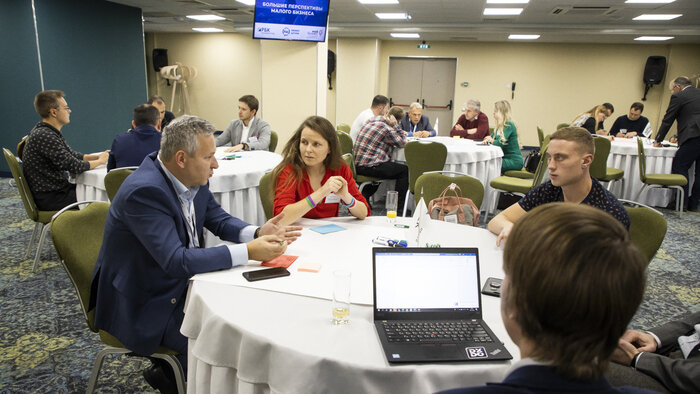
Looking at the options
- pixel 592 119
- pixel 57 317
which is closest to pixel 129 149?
pixel 57 317

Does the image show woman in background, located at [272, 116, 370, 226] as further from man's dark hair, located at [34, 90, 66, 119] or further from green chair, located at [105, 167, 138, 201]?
man's dark hair, located at [34, 90, 66, 119]

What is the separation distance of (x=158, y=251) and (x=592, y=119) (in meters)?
7.02

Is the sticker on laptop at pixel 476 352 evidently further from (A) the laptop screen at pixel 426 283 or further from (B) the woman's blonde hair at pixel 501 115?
(B) the woman's blonde hair at pixel 501 115

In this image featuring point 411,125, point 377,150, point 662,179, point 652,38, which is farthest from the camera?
point 652,38

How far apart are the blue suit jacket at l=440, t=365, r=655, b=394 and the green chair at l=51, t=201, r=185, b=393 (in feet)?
4.61

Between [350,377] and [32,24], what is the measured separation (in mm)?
8240

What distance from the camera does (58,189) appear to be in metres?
3.63

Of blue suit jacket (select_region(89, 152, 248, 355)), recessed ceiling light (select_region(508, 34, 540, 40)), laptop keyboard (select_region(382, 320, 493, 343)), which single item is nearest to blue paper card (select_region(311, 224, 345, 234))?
blue suit jacket (select_region(89, 152, 248, 355))

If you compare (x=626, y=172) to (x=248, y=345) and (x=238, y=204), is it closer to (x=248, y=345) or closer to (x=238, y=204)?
(x=238, y=204)

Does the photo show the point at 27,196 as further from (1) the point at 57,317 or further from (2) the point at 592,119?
(2) the point at 592,119

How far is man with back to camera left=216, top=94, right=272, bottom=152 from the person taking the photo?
17.3 feet

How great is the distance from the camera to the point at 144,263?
1647mm

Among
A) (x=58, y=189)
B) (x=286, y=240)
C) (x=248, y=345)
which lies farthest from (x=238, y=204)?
(x=248, y=345)

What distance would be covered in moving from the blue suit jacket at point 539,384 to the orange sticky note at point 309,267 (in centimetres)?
105
